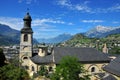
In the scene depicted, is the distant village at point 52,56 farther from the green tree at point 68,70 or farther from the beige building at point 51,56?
the green tree at point 68,70

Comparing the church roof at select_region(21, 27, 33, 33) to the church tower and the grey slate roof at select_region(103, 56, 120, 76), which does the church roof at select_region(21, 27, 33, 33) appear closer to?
the church tower

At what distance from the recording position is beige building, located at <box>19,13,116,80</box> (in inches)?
2537

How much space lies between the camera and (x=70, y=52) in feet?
219

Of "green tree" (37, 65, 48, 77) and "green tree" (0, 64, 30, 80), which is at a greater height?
"green tree" (0, 64, 30, 80)

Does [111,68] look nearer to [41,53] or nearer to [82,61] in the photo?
[82,61]

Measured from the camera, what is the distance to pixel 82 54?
220 ft

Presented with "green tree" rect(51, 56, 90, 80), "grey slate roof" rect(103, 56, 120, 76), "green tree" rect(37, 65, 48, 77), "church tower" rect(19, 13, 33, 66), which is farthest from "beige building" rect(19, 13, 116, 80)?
"green tree" rect(51, 56, 90, 80)

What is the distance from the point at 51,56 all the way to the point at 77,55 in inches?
315

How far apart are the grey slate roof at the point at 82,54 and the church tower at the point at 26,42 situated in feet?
32.2

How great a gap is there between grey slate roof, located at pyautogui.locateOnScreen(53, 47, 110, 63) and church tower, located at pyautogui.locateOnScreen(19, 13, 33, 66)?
9.82 meters

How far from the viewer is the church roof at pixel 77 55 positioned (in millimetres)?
64488

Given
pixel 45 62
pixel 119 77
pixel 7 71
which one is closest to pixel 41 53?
pixel 45 62

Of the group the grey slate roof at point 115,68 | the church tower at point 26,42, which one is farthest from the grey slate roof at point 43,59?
the grey slate roof at point 115,68

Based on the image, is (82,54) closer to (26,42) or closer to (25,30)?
(26,42)
